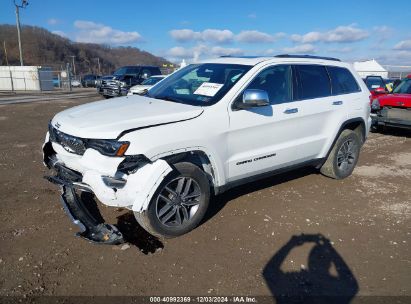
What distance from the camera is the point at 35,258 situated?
3236 mm

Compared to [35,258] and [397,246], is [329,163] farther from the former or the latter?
[35,258]

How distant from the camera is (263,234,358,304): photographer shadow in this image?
112 inches

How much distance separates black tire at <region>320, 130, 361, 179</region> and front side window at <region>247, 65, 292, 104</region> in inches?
57.6

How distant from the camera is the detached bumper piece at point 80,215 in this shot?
10.7 ft

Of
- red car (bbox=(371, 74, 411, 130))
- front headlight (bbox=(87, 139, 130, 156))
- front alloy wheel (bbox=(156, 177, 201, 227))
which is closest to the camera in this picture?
front headlight (bbox=(87, 139, 130, 156))

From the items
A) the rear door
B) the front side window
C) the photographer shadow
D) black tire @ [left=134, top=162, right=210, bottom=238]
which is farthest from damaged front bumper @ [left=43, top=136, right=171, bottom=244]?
the front side window

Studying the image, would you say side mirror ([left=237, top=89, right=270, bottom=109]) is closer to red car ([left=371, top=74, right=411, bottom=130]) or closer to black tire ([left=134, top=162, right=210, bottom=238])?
black tire ([left=134, top=162, right=210, bottom=238])

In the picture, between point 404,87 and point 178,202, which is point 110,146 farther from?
point 404,87

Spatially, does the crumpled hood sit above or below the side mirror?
below

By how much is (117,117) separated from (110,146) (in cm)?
39

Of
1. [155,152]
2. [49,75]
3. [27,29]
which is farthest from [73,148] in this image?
[27,29]

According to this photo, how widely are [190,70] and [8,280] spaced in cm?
326

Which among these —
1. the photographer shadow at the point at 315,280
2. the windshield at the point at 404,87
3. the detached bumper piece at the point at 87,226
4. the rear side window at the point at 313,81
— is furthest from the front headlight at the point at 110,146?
the windshield at the point at 404,87

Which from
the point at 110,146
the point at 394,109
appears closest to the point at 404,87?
the point at 394,109
